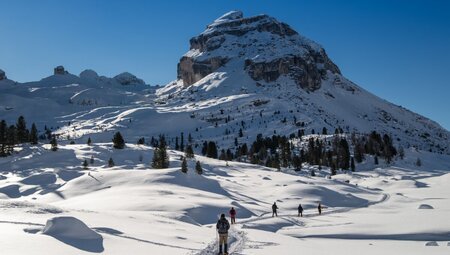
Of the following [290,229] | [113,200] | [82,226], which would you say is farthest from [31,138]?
[82,226]

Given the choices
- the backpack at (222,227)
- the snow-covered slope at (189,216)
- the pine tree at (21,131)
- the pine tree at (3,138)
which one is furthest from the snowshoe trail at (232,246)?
the pine tree at (21,131)

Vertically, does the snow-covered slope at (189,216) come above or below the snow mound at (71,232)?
below

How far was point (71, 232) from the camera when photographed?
760 inches

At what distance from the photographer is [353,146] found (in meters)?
180

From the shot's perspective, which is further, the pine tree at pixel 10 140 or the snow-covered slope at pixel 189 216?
the pine tree at pixel 10 140

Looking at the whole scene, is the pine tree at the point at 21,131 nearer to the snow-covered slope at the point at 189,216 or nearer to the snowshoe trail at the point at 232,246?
the snow-covered slope at the point at 189,216

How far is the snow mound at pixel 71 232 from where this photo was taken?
18.6 m

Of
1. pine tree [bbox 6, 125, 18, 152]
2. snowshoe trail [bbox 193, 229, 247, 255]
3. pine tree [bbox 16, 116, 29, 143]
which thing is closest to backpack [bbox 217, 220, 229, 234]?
snowshoe trail [bbox 193, 229, 247, 255]

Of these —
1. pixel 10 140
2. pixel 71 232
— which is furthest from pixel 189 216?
pixel 10 140

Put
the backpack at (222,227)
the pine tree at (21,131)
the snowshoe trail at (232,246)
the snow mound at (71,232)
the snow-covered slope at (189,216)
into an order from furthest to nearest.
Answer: the pine tree at (21,131)
the backpack at (222,227)
the snowshoe trail at (232,246)
the snow-covered slope at (189,216)
the snow mound at (71,232)

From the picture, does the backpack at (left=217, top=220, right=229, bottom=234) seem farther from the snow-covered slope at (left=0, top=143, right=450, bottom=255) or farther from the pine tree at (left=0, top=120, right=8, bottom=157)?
the pine tree at (left=0, top=120, right=8, bottom=157)

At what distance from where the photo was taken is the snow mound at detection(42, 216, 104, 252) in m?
18.6

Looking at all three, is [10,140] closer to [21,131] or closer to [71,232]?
[21,131]

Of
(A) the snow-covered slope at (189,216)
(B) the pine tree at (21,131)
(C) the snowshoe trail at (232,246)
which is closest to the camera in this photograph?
(A) the snow-covered slope at (189,216)
